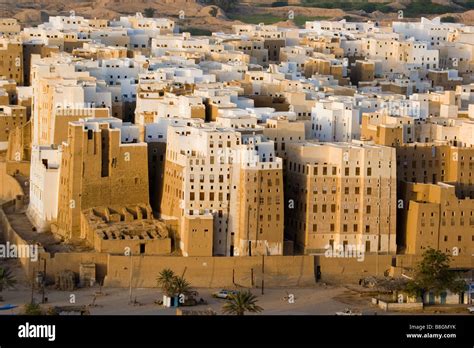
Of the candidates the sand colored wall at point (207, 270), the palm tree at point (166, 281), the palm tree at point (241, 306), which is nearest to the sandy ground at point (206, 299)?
the palm tree at point (166, 281)

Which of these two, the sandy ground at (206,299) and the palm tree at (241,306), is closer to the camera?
the palm tree at (241,306)

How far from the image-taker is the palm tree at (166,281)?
43984mm

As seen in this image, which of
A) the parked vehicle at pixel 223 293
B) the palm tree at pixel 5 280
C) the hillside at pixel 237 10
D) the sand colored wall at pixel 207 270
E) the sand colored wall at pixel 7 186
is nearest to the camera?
the parked vehicle at pixel 223 293

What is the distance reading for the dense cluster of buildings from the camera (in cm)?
4759

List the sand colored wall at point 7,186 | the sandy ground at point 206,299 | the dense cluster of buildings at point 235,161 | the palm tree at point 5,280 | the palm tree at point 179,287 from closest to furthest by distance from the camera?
1. the sandy ground at point 206,299
2. the palm tree at point 179,287
3. the palm tree at point 5,280
4. the dense cluster of buildings at point 235,161
5. the sand colored wall at point 7,186

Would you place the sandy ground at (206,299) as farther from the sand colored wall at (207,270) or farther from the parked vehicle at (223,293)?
the sand colored wall at (207,270)

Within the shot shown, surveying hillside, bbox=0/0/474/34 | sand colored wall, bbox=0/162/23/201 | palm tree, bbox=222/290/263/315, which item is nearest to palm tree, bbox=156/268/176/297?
palm tree, bbox=222/290/263/315

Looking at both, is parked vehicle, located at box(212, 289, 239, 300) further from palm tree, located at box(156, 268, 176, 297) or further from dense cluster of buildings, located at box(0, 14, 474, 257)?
dense cluster of buildings, located at box(0, 14, 474, 257)

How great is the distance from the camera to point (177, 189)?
48.4 m

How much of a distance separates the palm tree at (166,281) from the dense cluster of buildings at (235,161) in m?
1.57

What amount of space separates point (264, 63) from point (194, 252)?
32393mm

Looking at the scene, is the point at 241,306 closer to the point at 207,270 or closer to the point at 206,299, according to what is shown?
the point at 206,299
